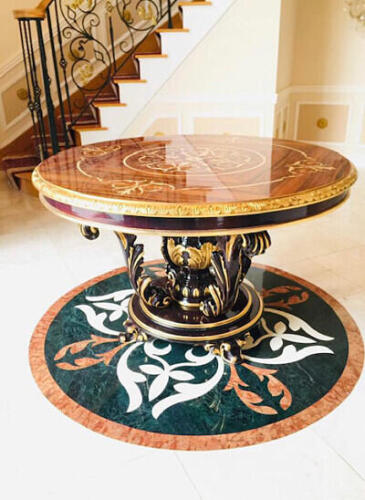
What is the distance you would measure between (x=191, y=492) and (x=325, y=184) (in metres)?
1.16

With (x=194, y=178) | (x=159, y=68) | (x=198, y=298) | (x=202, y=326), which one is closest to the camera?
(x=194, y=178)

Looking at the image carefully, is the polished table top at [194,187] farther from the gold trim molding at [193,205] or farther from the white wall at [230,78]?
the white wall at [230,78]

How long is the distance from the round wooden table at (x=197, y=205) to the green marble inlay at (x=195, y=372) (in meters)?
0.11

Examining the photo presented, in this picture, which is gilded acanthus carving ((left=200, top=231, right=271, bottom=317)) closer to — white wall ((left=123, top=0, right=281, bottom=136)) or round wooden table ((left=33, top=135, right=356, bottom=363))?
round wooden table ((left=33, top=135, right=356, bottom=363))

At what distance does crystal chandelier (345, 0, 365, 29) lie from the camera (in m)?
4.73

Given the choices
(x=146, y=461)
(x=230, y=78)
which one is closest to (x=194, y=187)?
(x=146, y=461)

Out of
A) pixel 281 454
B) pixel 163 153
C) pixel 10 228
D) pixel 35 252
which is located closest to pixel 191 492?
pixel 281 454

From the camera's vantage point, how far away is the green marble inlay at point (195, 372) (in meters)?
1.76

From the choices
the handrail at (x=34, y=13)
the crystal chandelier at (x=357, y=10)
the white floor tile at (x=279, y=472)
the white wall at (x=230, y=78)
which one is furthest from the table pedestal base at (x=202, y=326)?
the crystal chandelier at (x=357, y=10)

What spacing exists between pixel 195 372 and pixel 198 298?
40 cm

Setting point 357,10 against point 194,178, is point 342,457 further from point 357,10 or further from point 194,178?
point 357,10

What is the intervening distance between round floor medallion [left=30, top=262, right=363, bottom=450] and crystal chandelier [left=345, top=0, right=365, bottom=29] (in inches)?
146

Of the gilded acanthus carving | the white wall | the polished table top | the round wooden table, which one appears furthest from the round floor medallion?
the white wall

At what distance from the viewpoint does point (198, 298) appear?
2.26 metres
